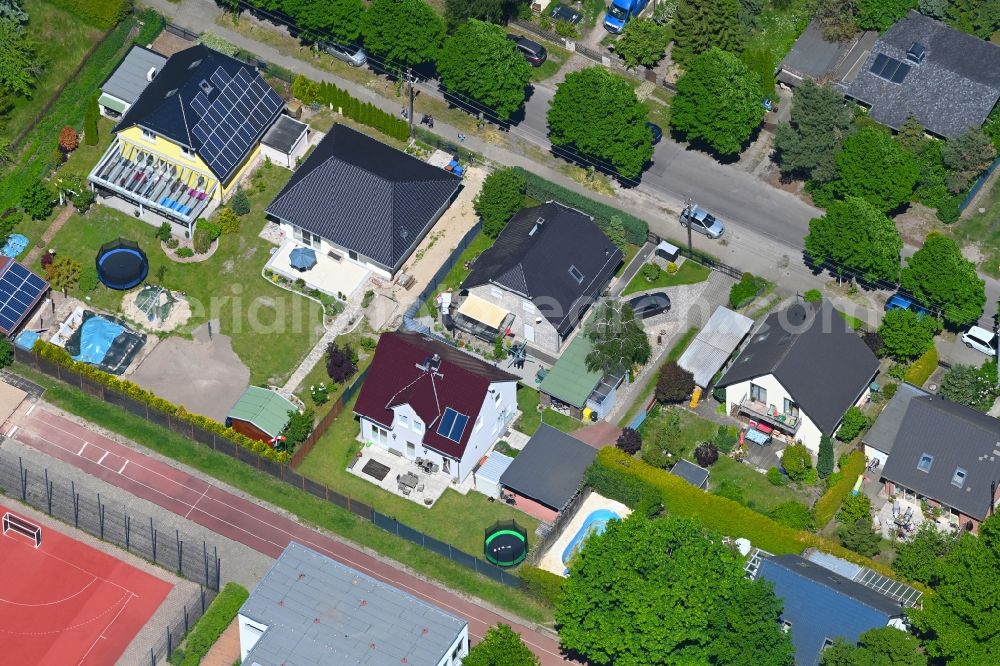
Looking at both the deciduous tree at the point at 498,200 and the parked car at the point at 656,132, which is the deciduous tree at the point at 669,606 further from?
the parked car at the point at 656,132

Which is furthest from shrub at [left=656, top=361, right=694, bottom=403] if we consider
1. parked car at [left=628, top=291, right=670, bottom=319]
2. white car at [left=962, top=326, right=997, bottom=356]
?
white car at [left=962, top=326, right=997, bottom=356]

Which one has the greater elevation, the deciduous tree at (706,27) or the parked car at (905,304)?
the deciduous tree at (706,27)

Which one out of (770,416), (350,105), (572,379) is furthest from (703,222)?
(350,105)

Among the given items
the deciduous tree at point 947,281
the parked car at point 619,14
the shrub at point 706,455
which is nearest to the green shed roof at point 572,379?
the shrub at point 706,455

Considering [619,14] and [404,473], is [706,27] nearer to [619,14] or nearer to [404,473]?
[619,14]

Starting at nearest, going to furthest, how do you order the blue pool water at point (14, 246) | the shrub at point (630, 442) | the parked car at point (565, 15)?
the shrub at point (630, 442)
the blue pool water at point (14, 246)
the parked car at point (565, 15)

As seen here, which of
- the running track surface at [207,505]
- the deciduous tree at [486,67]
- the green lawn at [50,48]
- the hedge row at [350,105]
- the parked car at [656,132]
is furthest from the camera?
the parked car at [656,132]

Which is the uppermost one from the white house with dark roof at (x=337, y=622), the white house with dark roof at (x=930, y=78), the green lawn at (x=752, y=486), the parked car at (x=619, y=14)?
the white house with dark roof at (x=930, y=78)
